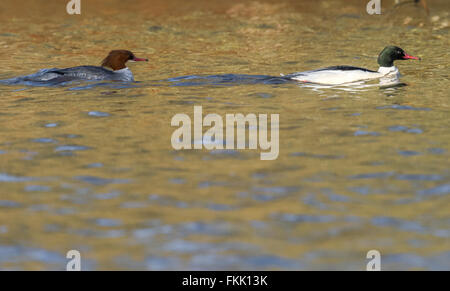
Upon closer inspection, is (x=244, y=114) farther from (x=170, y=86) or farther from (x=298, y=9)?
(x=298, y=9)

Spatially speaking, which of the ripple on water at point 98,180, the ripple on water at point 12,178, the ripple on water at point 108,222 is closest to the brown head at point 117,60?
the ripple on water at point 12,178

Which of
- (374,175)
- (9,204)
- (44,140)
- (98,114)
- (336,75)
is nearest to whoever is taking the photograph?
(9,204)

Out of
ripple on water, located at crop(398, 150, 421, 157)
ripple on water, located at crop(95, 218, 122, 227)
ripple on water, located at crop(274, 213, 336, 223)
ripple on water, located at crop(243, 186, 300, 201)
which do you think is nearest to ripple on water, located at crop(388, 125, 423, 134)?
ripple on water, located at crop(398, 150, 421, 157)

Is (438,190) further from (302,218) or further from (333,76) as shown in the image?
(333,76)

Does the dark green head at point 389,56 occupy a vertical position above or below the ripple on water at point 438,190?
above

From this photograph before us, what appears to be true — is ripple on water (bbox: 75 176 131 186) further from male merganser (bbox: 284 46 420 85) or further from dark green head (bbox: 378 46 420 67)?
dark green head (bbox: 378 46 420 67)

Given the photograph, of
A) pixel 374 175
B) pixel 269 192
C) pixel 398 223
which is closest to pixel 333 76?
pixel 374 175

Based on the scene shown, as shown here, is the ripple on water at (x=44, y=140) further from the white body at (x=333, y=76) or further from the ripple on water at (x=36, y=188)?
the white body at (x=333, y=76)

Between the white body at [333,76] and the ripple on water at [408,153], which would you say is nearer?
the ripple on water at [408,153]

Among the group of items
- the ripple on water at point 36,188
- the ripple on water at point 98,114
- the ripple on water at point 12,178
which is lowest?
the ripple on water at point 36,188

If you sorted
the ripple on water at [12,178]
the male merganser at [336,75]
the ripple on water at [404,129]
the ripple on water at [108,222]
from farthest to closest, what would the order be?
the male merganser at [336,75], the ripple on water at [404,129], the ripple on water at [12,178], the ripple on water at [108,222]
